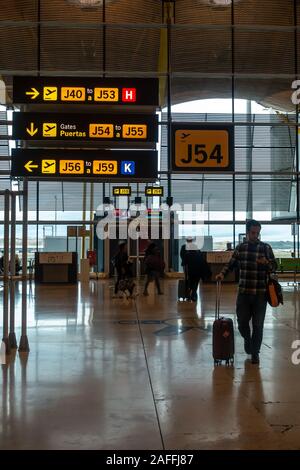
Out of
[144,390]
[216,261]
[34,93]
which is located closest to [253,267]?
[144,390]

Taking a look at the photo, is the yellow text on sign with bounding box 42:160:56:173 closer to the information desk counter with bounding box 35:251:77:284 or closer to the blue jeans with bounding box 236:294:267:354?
the blue jeans with bounding box 236:294:267:354

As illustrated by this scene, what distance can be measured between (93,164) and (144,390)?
16.5ft

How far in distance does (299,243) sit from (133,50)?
11285mm

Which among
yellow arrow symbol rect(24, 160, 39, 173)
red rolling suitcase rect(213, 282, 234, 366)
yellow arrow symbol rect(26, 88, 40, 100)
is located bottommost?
red rolling suitcase rect(213, 282, 234, 366)

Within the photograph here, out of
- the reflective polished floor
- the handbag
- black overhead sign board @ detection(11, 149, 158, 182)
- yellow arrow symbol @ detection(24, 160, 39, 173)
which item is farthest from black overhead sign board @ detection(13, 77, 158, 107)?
the handbag

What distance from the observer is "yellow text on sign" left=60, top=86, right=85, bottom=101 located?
8.91 m

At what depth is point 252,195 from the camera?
25688 millimetres

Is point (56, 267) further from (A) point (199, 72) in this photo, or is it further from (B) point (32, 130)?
(B) point (32, 130)

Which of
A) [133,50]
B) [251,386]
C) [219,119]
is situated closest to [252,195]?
[219,119]

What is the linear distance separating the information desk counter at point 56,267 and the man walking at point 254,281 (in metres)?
14.3

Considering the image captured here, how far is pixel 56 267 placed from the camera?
804 inches

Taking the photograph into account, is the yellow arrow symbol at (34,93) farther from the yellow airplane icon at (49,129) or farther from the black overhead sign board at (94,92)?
the yellow airplane icon at (49,129)

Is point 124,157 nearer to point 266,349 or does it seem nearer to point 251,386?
point 266,349

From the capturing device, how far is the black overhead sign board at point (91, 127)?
9055 mm
